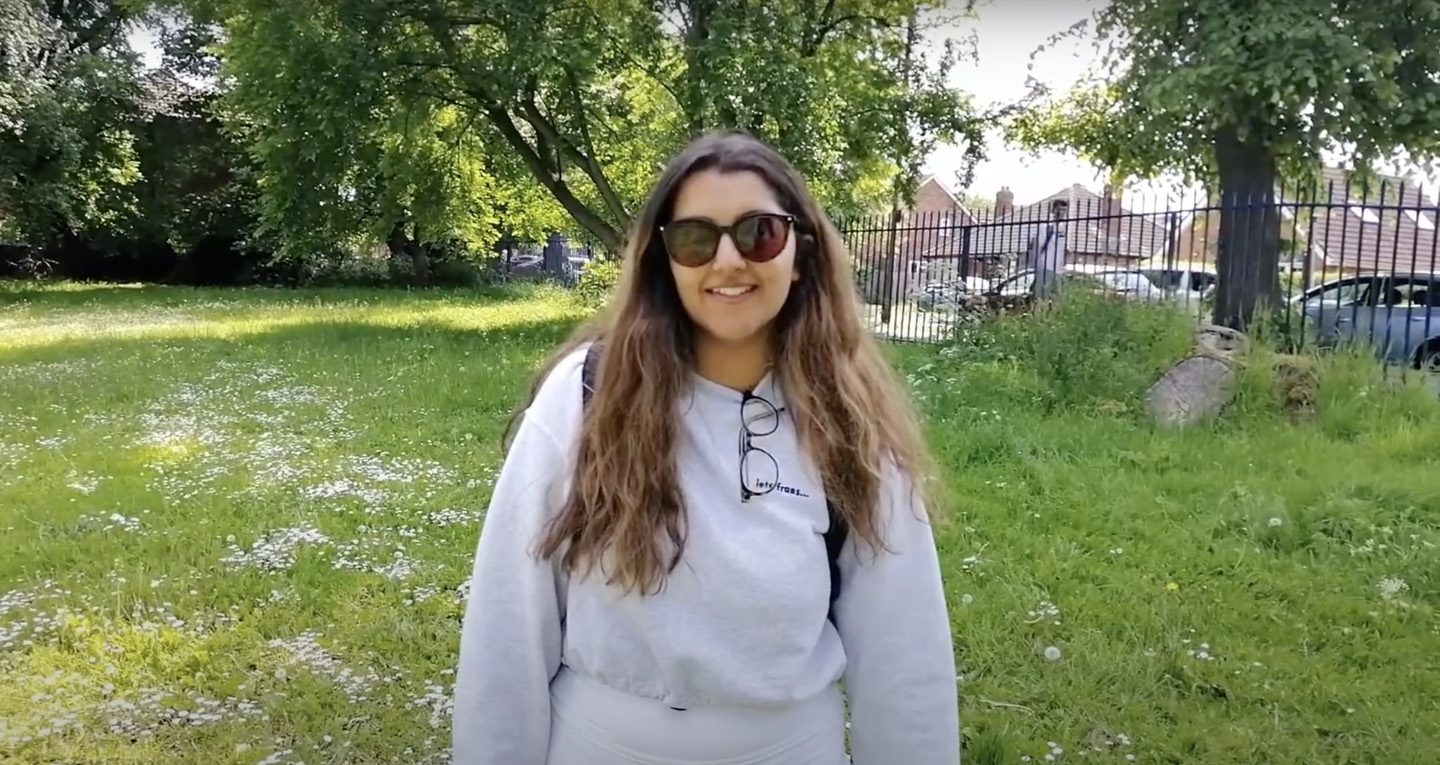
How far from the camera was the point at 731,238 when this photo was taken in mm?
1573

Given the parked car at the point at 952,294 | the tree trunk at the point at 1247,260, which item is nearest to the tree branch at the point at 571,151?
the parked car at the point at 952,294

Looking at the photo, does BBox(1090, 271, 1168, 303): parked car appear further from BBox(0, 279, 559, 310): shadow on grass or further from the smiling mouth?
BBox(0, 279, 559, 310): shadow on grass

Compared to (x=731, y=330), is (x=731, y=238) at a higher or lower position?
A: higher

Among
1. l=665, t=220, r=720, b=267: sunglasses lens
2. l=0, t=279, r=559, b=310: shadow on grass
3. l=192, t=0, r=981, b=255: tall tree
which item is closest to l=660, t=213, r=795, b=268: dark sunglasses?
l=665, t=220, r=720, b=267: sunglasses lens

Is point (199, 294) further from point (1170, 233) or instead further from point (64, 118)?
point (1170, 233)

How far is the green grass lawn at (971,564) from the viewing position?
3293mm

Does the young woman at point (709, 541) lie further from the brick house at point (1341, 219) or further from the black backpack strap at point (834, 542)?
the brick house at point (1341, 219)

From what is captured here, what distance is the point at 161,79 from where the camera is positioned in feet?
90.5

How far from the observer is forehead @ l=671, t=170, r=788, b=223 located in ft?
5.22

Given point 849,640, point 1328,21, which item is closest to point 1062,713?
point 849,640

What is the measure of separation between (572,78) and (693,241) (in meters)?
13.5

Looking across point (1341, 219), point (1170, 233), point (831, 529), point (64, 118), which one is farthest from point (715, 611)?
point (64, 118)

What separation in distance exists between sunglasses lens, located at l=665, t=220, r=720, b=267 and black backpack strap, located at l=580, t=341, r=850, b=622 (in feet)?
0.74

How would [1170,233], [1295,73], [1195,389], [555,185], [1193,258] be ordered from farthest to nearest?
[555,185]
[1193,258]
[1170,233]
[1295,73]
[1195,389]
